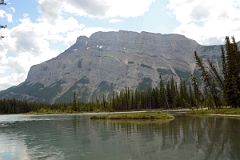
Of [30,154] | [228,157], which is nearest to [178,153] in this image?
[228,157]

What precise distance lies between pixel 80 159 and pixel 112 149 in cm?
651

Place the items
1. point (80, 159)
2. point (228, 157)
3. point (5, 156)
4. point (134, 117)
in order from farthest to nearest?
1. point (134, 117)
2. point (5, 156)
3. point (80, 159)
4. point (228, 157)

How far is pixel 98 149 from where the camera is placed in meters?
37.3

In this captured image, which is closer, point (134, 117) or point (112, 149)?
point (112, 149)

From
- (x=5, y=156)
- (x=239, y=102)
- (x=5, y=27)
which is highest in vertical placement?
(x=5, y=27)

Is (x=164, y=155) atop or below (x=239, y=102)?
below

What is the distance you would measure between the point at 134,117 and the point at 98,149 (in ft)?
201

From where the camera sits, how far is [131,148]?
1454 inches

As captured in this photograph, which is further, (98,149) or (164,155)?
(98,149)

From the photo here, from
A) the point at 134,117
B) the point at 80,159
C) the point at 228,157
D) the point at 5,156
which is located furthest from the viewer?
the point at 134,117

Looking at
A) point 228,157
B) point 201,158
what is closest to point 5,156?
point 201,158

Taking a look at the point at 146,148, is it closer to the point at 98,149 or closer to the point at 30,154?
the point at 98,149

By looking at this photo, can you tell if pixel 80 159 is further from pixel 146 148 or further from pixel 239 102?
pixel 239 102

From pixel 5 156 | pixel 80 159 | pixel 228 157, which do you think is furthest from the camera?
pixel 5 156
